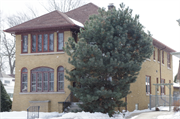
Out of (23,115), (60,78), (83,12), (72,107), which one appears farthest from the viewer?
(83,12)

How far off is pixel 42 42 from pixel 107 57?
23.7 feet

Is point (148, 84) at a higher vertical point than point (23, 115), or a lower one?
higher

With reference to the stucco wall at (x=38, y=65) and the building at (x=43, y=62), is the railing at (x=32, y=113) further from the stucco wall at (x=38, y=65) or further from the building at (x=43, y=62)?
the stucco wall at (x=38, y=65)

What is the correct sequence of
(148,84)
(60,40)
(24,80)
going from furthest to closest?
(148,84) → (24,80) → (60,40)

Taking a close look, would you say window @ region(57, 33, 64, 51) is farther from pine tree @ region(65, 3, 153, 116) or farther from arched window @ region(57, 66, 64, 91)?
pine tree @ region(65, 3, 153, 116)

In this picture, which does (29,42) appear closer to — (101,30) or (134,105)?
(101,30)

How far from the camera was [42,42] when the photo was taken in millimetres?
21453

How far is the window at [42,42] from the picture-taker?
21344 mm

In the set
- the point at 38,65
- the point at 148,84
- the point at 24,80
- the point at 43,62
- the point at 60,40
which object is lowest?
the point at 148,84

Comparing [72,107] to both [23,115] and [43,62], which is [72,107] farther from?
[43,62]

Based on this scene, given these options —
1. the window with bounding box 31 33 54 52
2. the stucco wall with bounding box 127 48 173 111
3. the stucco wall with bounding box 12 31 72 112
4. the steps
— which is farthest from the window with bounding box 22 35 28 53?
the stucco wall with bounding box 127 48 173 111

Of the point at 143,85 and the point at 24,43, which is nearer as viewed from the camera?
the point at 24,43

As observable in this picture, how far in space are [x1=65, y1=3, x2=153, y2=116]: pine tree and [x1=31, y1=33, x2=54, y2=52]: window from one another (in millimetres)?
4190

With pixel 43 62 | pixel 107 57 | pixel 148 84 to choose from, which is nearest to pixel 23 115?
pixel 43 62
